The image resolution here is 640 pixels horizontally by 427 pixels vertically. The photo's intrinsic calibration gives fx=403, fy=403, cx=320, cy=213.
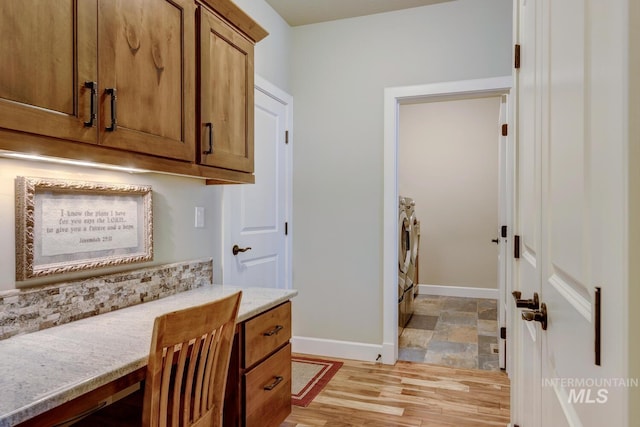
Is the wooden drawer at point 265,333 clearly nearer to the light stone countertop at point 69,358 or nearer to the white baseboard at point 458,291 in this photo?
the light stone countertop at point 69,358

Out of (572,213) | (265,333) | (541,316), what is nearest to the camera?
(572,213)

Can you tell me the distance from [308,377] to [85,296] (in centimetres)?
179

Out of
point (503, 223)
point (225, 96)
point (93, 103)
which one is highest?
point (225, 96)

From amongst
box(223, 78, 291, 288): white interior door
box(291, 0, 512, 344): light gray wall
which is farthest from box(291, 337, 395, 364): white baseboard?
box(223, 78, 291, 288): white interior door

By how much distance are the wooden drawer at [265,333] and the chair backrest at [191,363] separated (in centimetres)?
29

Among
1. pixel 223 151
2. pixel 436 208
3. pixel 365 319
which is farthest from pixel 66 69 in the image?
pixel 436 208

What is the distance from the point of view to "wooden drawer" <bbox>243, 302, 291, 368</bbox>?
1.68m

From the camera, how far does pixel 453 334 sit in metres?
3.89

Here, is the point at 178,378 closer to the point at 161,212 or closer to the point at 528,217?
the point at 161,212

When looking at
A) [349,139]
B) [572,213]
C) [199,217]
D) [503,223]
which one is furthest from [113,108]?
[503,223]

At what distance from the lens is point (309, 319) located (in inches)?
134

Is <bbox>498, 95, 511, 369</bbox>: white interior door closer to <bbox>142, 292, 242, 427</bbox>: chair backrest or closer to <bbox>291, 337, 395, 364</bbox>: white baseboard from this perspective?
<bbox>291, 337, 395, 364</bbox>: white baseboard

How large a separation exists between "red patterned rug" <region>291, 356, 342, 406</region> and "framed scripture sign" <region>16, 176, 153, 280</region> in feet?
4.50

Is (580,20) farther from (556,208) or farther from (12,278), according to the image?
(12,278)
